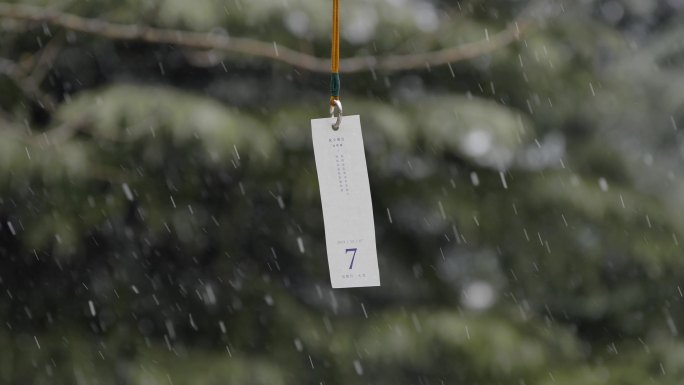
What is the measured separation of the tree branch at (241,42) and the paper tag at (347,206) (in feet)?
4.07

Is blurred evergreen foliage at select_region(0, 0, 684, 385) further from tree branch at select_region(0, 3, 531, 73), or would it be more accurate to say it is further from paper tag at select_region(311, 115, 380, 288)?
paper tag at select_region(311, 115, 380, 288)

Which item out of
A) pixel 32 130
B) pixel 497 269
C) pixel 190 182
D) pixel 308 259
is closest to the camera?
pixel 32 130

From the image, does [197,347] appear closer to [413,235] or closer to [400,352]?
[400,352]

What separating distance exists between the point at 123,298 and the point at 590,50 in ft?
5.90

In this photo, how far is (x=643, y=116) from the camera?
3652 mm

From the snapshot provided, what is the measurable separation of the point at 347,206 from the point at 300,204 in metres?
1.64

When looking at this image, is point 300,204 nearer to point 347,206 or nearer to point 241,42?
point 241,42

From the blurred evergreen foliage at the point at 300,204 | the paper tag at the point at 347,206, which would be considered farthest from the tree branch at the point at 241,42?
the paper tag at the point at 347,206

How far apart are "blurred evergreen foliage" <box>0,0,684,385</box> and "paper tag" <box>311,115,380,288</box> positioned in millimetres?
1189

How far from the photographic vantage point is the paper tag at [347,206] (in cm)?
126

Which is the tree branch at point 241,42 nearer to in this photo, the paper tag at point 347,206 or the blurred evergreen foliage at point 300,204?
the blurred evergreen foliage at point 300,204

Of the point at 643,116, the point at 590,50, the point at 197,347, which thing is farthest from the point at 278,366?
the point at 643,116

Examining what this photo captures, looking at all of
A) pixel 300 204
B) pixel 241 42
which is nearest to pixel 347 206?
pixel 241 42

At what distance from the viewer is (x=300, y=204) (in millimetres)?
2900
